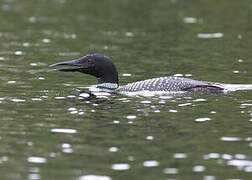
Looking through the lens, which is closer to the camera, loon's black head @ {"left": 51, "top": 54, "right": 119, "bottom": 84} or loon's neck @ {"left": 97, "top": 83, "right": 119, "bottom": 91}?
loon's neck @ {"left": 97, "top": 83, "right": 119, "bottom": 91}

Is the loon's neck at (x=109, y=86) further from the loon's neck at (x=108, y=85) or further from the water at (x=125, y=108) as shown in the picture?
the water at (x=125, y=108)

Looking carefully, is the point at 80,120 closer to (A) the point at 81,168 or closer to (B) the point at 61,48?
(A) the point at 81,168

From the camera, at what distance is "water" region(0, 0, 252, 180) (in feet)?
22.8

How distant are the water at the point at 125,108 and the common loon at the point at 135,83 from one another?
44cm

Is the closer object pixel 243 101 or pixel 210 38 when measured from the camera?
pixel 243 101

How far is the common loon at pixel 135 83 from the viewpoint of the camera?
Answer: 1109 cm

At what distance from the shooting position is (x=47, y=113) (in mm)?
9289

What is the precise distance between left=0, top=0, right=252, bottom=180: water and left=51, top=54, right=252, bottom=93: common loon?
1.45ft

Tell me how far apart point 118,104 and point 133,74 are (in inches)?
142

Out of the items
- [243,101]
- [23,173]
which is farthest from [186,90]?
[23,173]

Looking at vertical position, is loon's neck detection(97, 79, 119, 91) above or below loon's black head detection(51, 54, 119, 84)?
below

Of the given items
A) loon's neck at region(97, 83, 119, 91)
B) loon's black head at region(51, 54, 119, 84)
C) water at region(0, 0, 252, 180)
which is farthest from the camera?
loon's black head at region(51, 54, 119, 84)

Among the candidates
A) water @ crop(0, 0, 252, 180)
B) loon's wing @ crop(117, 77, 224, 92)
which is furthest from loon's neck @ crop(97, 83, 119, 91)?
loon's wing @ crop(117, 77, 224, 92)

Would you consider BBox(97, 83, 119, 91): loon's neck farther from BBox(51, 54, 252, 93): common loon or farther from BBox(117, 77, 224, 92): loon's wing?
BBox(117, 77, 224, 92): loon's wing
